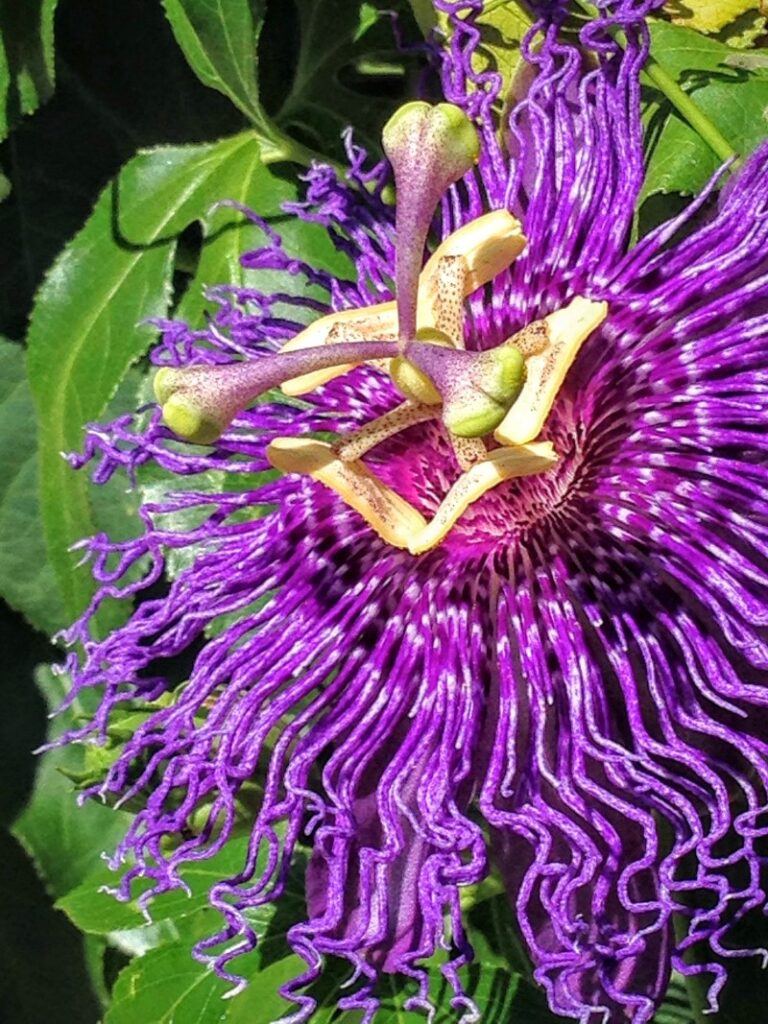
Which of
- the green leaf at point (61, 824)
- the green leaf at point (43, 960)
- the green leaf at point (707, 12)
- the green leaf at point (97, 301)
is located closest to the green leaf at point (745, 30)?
the green leaf at point (707, 12)

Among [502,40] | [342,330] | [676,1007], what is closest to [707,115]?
[502,40]

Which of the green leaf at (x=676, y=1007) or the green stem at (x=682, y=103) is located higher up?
the green stem at (x=682, y=103)

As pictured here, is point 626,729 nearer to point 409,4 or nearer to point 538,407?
point 538,407

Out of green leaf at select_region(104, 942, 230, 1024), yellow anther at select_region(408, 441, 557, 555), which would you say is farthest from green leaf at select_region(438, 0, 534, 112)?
green leaf at select_region(104, 942, 230, 1024)

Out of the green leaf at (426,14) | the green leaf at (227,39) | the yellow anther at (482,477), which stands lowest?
the yellow anther at (482,477)

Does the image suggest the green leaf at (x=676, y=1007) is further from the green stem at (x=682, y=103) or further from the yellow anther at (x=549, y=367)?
the green stem at (x=682, y=103)

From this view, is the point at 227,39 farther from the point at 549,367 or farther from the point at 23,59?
the point at 549,367

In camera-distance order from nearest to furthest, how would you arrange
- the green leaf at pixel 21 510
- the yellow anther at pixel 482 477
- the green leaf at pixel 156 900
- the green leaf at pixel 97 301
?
the yellow anther at pixel 482 477 < the green leaf at pixel 97 301 < the green leaf at pixel 156 900 < the green leaf at pixel 21 510
